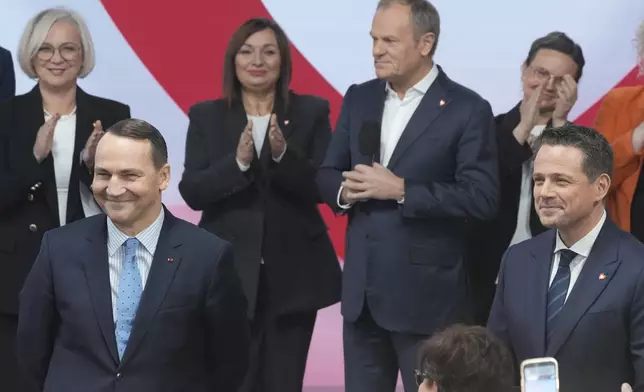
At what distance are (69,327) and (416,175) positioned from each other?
1.45 meters

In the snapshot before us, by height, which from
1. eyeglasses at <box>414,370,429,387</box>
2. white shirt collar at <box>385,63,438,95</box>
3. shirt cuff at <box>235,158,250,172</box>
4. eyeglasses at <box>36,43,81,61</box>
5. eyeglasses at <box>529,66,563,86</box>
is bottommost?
eyeglasses at <box>414,370,429,387</box>

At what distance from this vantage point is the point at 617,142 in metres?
4.84

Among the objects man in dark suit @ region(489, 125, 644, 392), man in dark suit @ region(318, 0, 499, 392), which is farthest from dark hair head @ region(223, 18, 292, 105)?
man in dark suit @ region(489, 125, 644, 392)

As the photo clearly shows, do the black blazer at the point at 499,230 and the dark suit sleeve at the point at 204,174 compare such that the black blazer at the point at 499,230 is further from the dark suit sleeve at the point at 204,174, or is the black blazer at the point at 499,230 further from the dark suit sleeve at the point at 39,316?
the dark suit sleeve at the point at 39,316

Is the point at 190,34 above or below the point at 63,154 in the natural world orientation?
above

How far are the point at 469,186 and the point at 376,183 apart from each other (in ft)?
1.07

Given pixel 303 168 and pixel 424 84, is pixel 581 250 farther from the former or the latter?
pixel 303 168

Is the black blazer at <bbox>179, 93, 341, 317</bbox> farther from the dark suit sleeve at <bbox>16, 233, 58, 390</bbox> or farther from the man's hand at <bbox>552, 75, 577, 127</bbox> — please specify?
the dark suit sleeve at <bbox>16, 233, 58, 390</bbox>

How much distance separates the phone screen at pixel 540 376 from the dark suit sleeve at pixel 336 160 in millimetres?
1869

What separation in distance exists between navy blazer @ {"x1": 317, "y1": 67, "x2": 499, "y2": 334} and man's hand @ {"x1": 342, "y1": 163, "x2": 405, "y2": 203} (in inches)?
1.4

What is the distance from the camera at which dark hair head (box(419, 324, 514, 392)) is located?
2832 mm

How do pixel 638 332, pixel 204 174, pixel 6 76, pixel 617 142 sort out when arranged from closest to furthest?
pixel 638 332
pixel 617 142
pixel 204 174
pixel 6 76

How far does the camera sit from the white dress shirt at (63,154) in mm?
5020

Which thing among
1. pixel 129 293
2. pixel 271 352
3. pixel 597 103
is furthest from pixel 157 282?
pixel 597 103
